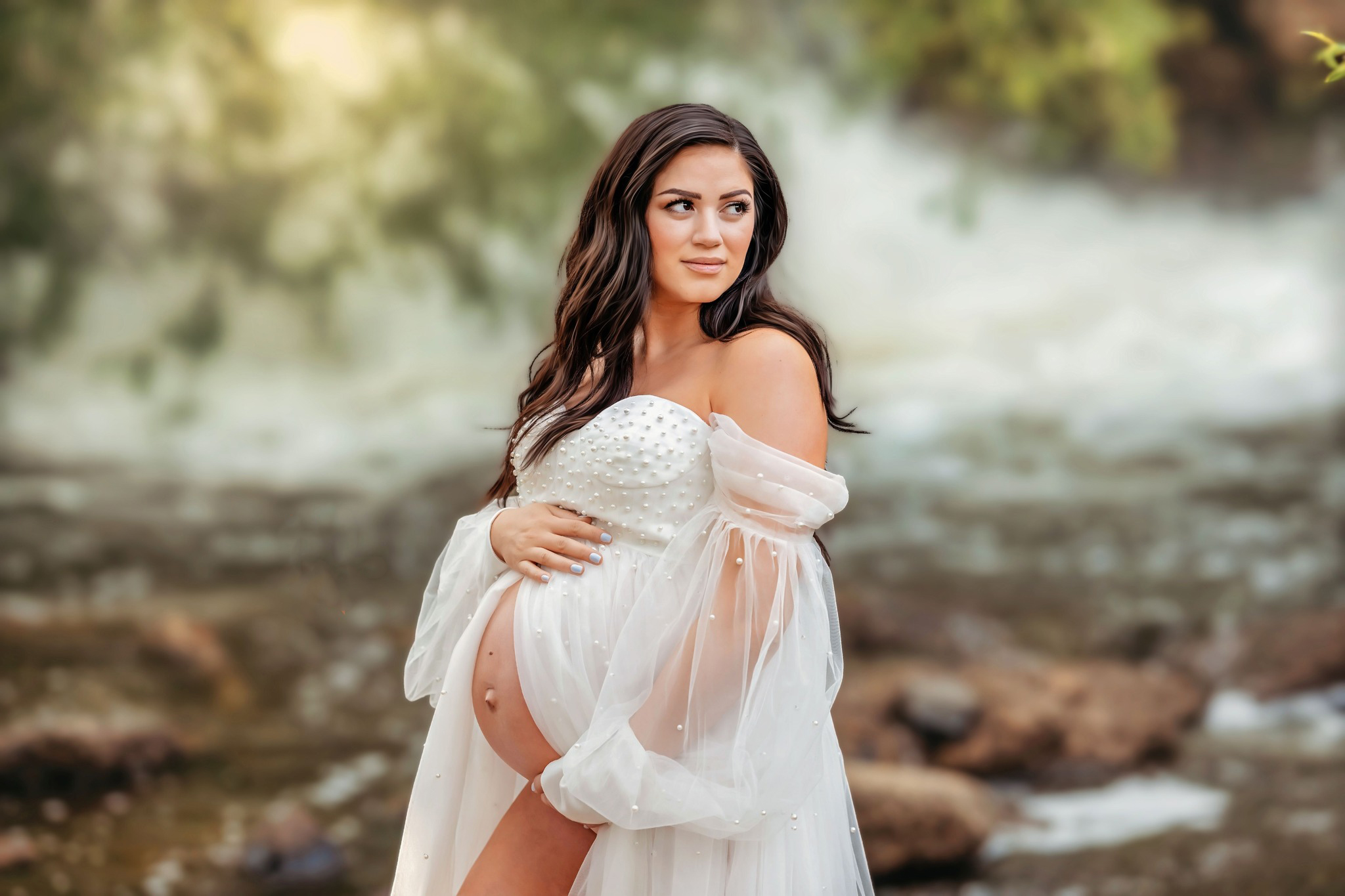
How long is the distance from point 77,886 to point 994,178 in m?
4.85

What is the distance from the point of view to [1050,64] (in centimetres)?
553

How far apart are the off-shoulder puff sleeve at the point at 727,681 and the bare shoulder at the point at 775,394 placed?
30 millimetres

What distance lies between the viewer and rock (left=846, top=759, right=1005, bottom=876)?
4.29 meters

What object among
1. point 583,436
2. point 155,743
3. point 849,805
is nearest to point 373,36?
point 155,743

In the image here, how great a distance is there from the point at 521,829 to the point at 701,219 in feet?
3.30

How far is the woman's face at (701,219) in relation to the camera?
1.88m

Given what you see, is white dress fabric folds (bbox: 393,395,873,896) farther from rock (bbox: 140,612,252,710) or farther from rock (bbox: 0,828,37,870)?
rock (bbox: 140,612,252,710)

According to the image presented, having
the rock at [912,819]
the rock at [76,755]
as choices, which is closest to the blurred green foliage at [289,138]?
the rock at [76,755]

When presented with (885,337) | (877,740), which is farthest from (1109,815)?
(885,337)

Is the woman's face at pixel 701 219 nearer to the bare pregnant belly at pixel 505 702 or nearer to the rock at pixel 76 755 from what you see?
the bare pregnant belly at pixel 505 702

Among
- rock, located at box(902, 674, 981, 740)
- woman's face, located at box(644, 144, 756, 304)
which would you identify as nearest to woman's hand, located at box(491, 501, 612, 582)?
woman's face, located at box(644, 144, 756, 304)

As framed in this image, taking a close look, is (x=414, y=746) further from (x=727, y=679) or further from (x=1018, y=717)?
(x=727, y=679)

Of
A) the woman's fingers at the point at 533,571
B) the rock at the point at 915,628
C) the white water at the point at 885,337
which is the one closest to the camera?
the woman's fingers at the point at 533,571

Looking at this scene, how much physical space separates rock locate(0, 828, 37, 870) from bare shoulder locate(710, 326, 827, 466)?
3919 millimetres
